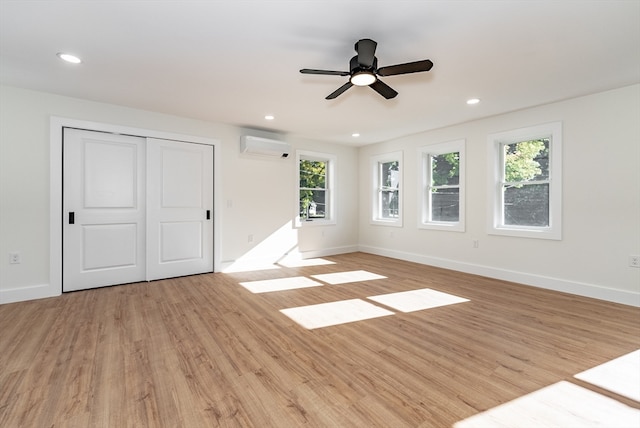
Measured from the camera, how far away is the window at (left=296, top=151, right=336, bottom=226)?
20.1ft

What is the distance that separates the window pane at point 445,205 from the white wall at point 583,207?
12.1 inches

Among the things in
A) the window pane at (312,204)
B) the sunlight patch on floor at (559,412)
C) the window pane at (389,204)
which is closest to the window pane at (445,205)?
the window pane at (389,204)

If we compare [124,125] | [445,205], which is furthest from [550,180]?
[124,125]

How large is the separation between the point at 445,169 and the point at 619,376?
4006 mm

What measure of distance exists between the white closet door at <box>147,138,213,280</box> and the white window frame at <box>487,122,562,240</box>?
455 centimetres

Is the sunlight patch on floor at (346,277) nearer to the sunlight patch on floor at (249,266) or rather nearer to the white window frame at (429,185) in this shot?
the sunlight patch on floor at (249,266)

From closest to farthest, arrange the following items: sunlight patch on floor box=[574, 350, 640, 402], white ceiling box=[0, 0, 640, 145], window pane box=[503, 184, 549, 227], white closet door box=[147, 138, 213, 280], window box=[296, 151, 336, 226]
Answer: sunlight patch on floor box=[574, 350, 640, 402]
white ceiling box=[0, 0, 640, 145]
window pane box=[503, 184, 549, 227]
white closet door box=[147, 138, 213, 280]
window box=[296, 151, 336, 226]

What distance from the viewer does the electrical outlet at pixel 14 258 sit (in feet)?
11.3

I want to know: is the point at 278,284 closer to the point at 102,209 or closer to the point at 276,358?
the point at 276,358

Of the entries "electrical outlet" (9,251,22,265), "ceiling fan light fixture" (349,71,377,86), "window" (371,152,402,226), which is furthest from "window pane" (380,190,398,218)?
"electrical outlet" (9,251,22,265)

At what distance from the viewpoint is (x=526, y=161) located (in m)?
4.37

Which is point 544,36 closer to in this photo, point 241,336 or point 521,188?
point 521,188

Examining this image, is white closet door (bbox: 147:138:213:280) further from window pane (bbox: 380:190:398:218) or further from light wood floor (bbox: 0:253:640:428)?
window pane (bbox: 380:190:398:218)

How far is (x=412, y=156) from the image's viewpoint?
5797 mm
